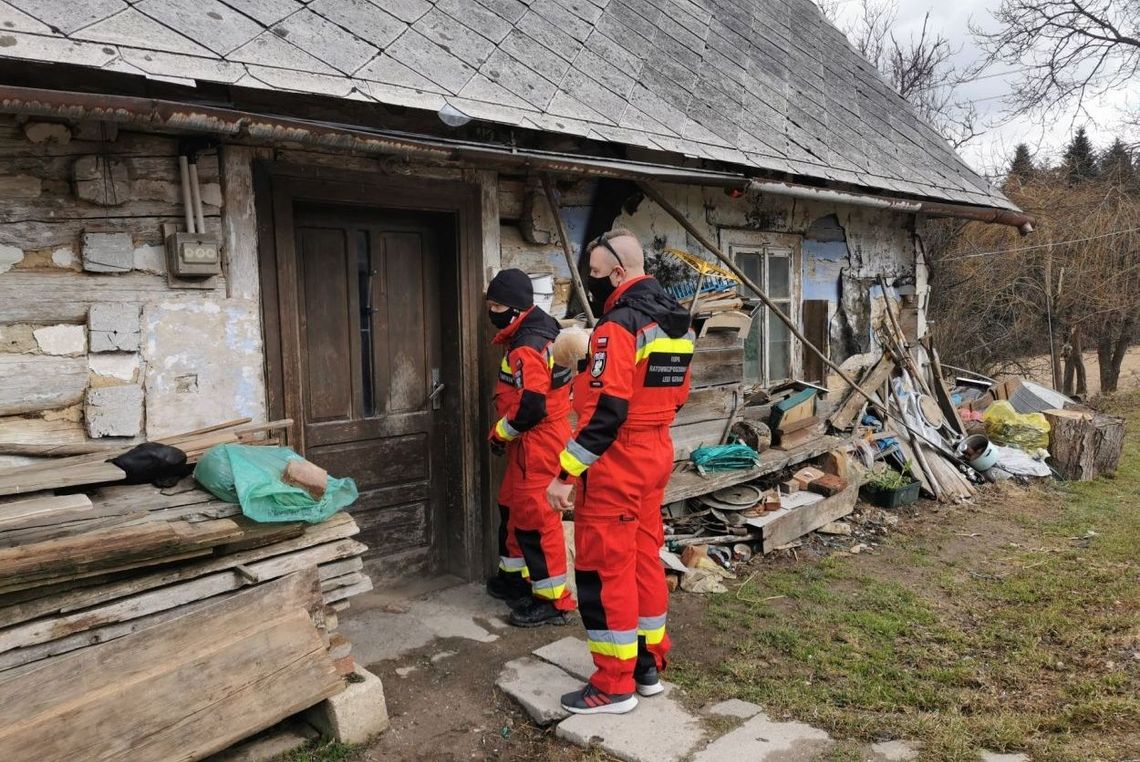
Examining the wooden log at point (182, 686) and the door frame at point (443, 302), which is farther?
the door frame at point (443, 302)

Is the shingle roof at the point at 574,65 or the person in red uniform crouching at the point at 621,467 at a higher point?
the shingle roof at the point at 574,65

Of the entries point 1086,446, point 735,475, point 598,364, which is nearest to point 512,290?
point 598,364

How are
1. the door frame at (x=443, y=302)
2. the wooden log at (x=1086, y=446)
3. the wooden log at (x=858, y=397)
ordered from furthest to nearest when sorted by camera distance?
the wooden log at (x=1086, y=446)
the wooden log at (x=858, y=397)
the door frame at (x=443, y=302)

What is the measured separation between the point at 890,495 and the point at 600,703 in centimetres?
472

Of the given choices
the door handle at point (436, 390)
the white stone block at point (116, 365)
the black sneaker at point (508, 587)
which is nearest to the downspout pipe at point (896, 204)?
the door handle at point (436, 390)

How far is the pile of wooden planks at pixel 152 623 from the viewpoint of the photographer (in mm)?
2516

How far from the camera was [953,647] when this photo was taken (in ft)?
13.9

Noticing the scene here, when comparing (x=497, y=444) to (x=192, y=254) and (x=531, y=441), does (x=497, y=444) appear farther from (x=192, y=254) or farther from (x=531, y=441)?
(x=192, y=254)

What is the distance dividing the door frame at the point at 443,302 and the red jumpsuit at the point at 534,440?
445 millimetres

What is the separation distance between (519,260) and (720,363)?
2.02 m

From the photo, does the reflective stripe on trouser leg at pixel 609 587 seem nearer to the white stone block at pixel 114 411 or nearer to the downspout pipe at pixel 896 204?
the white stone block at pixel 114 411

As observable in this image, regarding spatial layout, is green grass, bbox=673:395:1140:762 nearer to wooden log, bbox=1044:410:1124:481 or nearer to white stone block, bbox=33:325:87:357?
wooden log, bbox=1044:410:1124:481

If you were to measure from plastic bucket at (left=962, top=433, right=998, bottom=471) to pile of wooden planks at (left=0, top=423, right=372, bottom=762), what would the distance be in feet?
23.5

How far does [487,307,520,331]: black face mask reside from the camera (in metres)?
4.42
